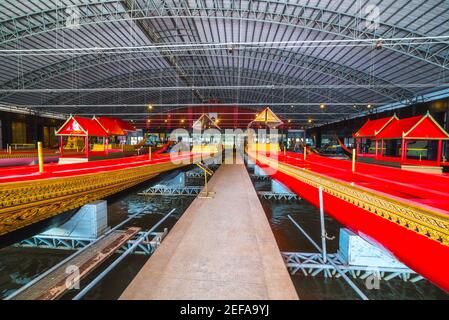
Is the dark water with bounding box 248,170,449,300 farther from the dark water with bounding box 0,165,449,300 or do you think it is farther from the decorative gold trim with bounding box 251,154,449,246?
the decorative gold trim with bounding box 251,154,449,246

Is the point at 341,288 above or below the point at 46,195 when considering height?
below

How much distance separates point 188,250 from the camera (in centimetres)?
366

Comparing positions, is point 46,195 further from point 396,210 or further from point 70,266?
point 396,210

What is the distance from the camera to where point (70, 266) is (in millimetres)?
4902

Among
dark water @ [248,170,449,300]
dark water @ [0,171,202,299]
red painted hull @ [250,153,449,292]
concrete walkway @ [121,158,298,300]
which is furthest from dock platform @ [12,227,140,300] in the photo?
red painted hull @ [250,153,449,292]

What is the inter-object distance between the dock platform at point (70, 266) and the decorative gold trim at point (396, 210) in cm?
525

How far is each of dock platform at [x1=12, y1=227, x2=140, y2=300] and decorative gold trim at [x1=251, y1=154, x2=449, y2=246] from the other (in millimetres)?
5252

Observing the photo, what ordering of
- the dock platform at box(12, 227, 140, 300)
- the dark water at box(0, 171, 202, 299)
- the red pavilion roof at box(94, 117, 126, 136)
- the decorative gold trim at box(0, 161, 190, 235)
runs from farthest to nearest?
the red pavilion roof at box(94, 117, 126, 136), the dark water at box(0, 171, 202, 299), the dock platform at box(12, 227, 140, 300), the decorative gold trim at box(0, 161, 190, 235)

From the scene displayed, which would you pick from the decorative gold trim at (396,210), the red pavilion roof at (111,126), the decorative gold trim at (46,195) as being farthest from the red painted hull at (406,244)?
the red pavilion roof at (111,126)

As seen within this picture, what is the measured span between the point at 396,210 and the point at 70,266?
19.9 feet

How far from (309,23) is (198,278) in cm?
Answer: 1449

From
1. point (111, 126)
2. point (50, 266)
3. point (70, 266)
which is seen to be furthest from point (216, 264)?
point (111, 126)

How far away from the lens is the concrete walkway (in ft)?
8.57

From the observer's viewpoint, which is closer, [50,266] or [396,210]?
[396,210]
